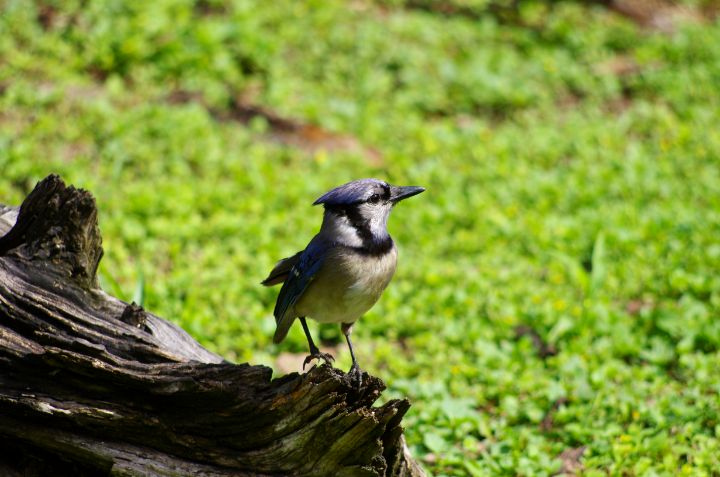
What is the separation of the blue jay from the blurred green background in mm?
1083

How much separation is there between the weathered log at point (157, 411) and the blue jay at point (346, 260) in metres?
0.70

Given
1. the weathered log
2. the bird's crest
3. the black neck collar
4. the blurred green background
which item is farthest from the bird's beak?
the blurred green background

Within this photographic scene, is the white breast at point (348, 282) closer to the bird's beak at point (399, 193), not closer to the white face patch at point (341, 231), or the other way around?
the white face patch at point (341, 231)

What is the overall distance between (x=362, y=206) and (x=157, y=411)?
162 centimetres

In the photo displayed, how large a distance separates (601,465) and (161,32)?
22.9 feet

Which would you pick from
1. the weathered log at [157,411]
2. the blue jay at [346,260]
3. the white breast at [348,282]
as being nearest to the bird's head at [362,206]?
the blue jay at [346,260]

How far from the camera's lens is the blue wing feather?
4754 millimetres

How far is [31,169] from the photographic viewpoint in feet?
24.5

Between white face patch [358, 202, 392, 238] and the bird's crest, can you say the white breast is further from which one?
the bird's crest

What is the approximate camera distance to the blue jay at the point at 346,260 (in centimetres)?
466

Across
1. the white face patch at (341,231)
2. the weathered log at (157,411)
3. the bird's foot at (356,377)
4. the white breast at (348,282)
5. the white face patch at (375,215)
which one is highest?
the white face patch at (375,215)

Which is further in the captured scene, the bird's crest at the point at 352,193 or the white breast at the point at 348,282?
the bird's crest at the point at 352,193

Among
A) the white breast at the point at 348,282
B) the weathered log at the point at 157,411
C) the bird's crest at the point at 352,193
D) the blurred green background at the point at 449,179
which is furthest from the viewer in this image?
the blurred green background at the point at 449,179

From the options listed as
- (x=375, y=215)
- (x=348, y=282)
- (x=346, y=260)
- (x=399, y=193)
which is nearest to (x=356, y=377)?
(x=348, y=282)
